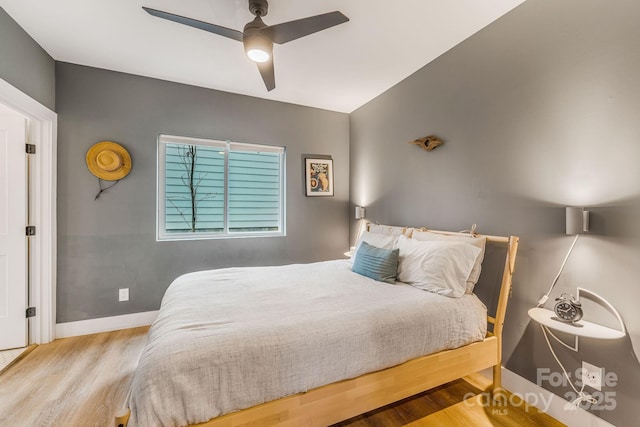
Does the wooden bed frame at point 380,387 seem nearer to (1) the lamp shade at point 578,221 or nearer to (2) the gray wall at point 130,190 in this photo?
(1) the lamp shade at point 578,221

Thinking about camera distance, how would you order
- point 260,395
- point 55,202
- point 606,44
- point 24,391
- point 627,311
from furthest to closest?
point 55,202 < point 24,391 < point 606,44 < point 627,311 < point 260,395

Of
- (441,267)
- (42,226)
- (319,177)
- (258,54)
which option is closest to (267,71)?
(258,54)

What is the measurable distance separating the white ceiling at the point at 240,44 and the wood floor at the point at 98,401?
2.75m

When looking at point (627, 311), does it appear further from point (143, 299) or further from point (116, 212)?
point (116, 212)

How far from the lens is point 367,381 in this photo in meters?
1.45

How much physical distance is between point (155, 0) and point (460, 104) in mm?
2521

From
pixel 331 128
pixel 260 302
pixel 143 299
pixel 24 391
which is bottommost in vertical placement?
pixel 24 391

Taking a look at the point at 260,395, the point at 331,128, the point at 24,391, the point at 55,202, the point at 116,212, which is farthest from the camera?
the point at 331,128

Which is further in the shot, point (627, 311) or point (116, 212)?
point (116, 212)

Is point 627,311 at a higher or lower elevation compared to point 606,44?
lower

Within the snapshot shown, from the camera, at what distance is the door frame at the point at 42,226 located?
2494mm

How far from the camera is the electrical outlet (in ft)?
4.97

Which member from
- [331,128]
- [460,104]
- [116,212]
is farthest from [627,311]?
[116,212]

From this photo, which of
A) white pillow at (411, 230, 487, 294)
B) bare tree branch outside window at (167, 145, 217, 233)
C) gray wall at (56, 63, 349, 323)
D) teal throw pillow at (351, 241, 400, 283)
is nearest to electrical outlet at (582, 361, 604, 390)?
white pillow at (411, 230, 487, 294)
